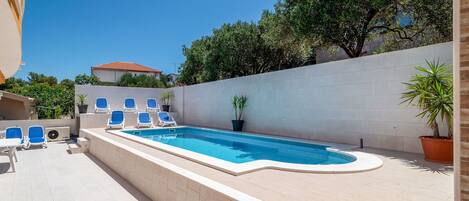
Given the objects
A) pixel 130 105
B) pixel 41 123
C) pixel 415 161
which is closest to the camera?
pixel 415 161

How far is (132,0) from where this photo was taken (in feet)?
50.8

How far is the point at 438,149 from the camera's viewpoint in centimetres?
499

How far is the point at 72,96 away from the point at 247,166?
1473 centimetres

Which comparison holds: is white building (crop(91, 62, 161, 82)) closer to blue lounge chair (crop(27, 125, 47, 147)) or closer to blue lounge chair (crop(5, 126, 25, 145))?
blue lounge chair (crop(27, 125, 47, 147))

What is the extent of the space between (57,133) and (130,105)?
151 inches

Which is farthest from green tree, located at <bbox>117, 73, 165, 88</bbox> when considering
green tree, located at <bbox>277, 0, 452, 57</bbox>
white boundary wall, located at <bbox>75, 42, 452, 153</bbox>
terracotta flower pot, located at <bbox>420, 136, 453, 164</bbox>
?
terracotta flower pot, located at <bbox>420, 136, 453, 164</bbox>

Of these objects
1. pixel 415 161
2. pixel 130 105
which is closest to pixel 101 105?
pixel 130 105

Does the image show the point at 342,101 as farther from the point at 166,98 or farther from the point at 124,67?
the point at 124,67

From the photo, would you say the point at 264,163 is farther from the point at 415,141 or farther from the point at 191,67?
the point at 191,67

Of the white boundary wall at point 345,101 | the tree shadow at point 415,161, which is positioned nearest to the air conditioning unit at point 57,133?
the white boundary wall at point 345,101

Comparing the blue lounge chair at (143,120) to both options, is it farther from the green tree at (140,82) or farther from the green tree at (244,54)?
the green tree at (140,82)

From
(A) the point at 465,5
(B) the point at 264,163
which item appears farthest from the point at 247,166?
(A) the point at 465,5

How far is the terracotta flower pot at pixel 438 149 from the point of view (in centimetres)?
488

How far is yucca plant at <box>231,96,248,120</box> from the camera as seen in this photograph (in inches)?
449
